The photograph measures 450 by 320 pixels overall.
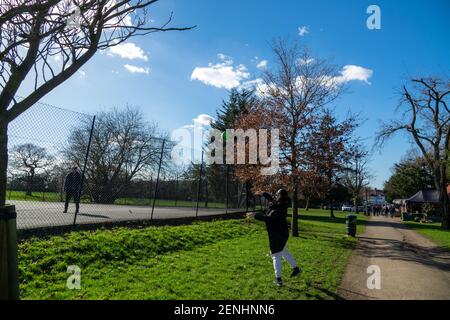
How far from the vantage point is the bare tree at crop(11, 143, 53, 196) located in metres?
9.98

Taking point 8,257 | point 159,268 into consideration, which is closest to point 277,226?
point 159,268

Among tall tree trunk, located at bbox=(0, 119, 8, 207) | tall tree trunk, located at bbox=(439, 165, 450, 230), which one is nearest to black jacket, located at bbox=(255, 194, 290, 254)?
tall tree trunk, located at bbox=(0, 119, 8, 207)

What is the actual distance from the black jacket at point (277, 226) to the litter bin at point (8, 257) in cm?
434

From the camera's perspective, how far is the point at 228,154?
2111cm

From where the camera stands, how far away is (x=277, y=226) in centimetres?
708

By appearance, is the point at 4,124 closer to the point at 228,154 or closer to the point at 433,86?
the point at 228,154

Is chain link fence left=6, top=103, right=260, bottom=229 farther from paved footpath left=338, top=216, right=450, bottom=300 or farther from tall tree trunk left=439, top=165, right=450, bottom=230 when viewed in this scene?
tall tree trunk left=439, top=165, right=450, bottom=230

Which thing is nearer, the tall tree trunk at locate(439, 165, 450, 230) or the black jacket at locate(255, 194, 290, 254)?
the black jacket at locate(255, 194, 290, 254)

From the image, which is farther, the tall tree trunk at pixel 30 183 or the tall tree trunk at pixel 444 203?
the tall tree trunk at pixel 444 203

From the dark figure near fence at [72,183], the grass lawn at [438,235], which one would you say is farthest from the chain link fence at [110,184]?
the grass lawn at [438,235]

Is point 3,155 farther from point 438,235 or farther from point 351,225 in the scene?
point 438,235

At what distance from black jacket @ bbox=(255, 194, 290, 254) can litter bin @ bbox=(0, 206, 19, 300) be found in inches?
171

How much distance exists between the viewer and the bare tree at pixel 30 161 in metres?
9.98

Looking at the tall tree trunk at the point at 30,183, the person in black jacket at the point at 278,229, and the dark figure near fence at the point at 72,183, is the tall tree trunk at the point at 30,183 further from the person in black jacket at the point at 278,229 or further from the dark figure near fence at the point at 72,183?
the person in black jacket at the point at 278,229
